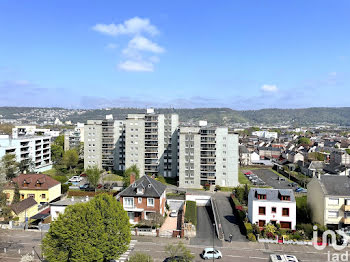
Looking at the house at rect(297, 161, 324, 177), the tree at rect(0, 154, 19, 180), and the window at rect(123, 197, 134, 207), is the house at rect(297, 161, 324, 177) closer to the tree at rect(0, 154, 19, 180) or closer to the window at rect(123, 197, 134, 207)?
the window at rect(123, 197, 134, 207)

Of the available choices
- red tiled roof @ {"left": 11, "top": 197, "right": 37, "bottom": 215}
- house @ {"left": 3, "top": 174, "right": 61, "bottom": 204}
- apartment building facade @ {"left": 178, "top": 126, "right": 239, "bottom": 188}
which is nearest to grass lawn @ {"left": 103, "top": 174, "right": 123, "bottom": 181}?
apartment building facade @ {"left": 178, "top": 126, "right": 239, "bottom": 188}

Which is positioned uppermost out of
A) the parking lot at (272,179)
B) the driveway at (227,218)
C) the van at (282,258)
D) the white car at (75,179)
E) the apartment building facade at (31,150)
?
the apartment building facade at (31,150)

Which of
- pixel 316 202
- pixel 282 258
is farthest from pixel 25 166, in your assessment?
pixel 316 202

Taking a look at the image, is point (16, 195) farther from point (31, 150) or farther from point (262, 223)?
point (262, 223)

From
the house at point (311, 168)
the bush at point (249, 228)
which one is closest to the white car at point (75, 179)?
the bush at point (249, 228)

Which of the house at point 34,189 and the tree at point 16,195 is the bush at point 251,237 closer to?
the house at point 34,189
